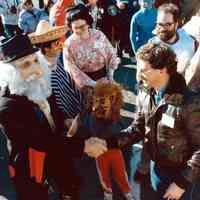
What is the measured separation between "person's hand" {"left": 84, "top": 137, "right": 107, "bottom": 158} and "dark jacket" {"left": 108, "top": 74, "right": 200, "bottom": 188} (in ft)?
1.77

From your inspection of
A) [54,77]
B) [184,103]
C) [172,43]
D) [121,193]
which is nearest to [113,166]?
[121,193]

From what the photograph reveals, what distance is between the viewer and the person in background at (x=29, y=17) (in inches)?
311

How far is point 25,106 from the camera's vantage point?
3.18 meters

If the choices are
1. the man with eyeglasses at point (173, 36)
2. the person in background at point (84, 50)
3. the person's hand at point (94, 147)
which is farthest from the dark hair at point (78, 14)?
the person's hand at point (94, 147)

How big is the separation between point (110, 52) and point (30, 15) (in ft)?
11.7

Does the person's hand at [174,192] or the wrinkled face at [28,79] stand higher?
the wrinkled face at [28,79]

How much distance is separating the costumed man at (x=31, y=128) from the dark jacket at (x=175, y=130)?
2.15 feet

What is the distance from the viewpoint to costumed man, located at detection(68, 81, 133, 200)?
156 inches

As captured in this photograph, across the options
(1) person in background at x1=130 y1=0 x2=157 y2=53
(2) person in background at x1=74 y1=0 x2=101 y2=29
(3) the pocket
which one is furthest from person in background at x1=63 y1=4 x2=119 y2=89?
(2) person in background at x1=74 y1=0 x2=101 y2=29

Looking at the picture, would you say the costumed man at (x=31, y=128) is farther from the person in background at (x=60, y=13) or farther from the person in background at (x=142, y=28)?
the person in background at (x=60, y=13)

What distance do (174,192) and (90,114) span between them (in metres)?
1.46

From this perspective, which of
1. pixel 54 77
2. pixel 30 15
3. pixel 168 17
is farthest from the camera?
pixel 30 15

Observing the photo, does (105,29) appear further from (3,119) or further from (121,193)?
(3,119)

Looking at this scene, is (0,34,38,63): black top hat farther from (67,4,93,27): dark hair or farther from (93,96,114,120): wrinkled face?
(67,4,93,27): dark hair
